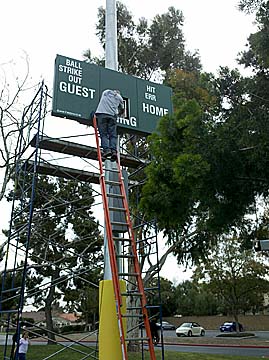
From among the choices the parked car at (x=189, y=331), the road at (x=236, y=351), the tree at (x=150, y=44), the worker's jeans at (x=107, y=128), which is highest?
the tree at (x=150, y=44)

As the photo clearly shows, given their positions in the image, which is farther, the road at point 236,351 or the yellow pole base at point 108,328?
the road at point 236,351

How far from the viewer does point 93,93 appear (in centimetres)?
840

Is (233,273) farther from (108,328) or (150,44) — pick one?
(108,328)

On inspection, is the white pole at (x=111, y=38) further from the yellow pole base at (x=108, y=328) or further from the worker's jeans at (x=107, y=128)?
the yellow pole base at (x=108, y=328)

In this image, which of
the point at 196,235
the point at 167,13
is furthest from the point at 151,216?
the point at 167,13

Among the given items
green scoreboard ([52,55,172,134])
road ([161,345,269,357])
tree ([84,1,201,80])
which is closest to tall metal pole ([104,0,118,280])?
green scoreboard ([52,55,172,134])

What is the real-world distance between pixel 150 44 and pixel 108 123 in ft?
41.4

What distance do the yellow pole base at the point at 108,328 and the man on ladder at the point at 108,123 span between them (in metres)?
1.99

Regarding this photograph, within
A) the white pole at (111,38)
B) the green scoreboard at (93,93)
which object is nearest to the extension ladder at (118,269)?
the green scoreboard at (93,93)

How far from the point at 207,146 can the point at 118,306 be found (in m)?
2.91

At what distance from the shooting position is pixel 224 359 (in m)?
13.1

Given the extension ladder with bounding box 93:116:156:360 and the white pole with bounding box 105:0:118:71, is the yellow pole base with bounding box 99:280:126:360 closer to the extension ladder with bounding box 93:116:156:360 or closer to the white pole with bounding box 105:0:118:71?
the extension ladder with bounding box 93:116:156:360

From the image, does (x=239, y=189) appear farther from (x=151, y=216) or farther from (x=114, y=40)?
(x=114, y=40)

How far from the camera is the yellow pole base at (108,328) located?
17.9 ft
